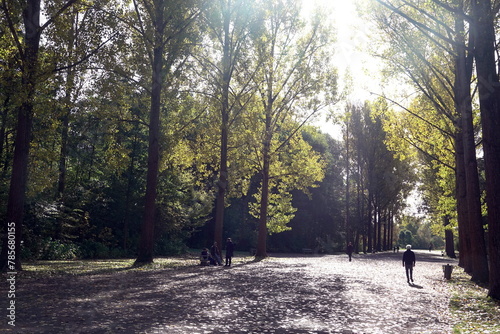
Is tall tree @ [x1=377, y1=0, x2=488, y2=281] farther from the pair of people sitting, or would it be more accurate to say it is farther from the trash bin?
the pair of people sitting

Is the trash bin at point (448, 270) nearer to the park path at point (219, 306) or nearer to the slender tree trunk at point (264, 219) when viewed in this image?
the park path at point (219, 306)

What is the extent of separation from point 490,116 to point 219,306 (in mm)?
9240

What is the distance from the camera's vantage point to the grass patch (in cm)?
916

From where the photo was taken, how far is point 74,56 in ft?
56.8

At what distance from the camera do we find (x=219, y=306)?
1085cm

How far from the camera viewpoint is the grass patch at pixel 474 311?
9.16 metres

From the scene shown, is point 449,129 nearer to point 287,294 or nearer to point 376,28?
point 376,28

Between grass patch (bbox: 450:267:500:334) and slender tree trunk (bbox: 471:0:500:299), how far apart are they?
754 mm

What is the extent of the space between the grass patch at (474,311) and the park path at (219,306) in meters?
0.31

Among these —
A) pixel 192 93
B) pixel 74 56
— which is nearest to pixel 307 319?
pixel 74 56

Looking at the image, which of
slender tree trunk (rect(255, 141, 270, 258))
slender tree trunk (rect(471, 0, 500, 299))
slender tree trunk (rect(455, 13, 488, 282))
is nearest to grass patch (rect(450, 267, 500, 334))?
slender tree trunk (rect(471, 0, 500, 299))

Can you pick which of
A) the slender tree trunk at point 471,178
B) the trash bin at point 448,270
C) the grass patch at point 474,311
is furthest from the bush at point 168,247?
the grass patch at point 474,311

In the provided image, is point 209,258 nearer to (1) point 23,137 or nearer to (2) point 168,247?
(1) point 23,137

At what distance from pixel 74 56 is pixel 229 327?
1327 centimetres
